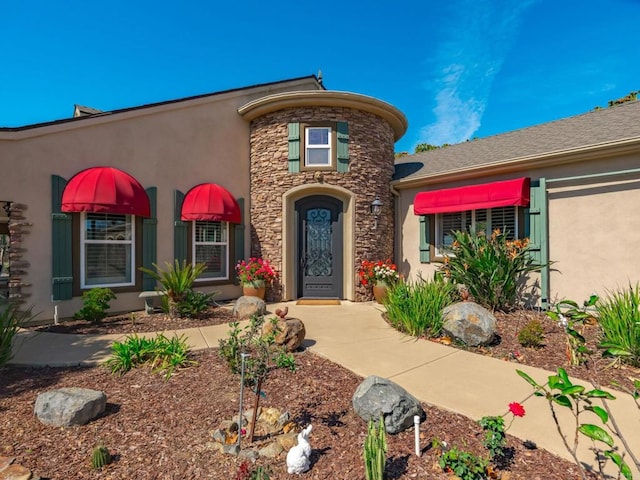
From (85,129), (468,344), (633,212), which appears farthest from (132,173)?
(633,212)

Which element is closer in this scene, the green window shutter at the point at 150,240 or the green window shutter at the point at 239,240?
the green window shutter at the point at 150,240

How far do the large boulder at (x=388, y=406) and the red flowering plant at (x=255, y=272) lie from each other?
5803mm

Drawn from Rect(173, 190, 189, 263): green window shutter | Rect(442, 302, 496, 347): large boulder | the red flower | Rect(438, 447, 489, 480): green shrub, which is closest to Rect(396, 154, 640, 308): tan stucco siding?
Rect(442, 302, 496, 347): large boulder

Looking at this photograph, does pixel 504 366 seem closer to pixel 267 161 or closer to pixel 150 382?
pixel 150 382

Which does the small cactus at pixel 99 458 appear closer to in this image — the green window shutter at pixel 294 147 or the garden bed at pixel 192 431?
the garden bed at pixel 192 431

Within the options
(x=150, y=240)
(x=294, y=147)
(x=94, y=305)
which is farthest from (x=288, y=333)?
(x=294, y=147)

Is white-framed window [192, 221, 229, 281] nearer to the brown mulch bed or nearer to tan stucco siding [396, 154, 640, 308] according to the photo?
the brown mulch bed

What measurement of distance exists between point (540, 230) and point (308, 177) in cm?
571

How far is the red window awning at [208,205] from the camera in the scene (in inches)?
318

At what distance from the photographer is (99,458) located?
2.37 m

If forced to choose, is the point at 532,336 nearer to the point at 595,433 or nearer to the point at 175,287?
the point at 595,433

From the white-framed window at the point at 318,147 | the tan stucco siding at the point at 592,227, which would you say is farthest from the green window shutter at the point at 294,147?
the tan stucco siding at the point at 592,227

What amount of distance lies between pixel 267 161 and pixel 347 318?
195 inches

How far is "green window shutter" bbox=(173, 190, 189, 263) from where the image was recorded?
320 inches
